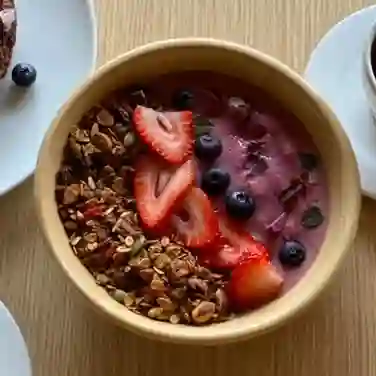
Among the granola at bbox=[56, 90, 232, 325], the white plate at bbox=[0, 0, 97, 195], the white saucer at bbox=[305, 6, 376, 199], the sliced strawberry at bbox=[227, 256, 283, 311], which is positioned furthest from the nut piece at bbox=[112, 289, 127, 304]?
the white saucer at bbox=[305, 6, 376, 199]

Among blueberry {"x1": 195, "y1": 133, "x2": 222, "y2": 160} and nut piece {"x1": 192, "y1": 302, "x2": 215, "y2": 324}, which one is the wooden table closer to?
nut piece {"x1": 192, "y1": 302, "x2": 215, "y2": 324}

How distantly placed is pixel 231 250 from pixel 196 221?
1.8 inches

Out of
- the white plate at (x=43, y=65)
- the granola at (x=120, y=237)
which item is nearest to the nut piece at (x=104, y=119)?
the granola at (x=120, y=237)

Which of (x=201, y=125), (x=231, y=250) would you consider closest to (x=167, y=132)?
(x=201, y=125)

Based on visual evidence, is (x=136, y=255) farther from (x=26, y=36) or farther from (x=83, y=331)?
(x=26, y=36)

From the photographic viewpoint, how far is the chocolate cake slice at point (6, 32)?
1125mm

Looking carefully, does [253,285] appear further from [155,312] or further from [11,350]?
[11,350]

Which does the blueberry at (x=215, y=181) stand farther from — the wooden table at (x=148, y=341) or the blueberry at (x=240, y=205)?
the wooden table at (x=148, y=341)

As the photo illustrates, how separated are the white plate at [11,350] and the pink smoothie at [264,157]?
245 mm

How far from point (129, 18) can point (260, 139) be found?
252mm

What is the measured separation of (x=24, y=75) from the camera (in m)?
1.15

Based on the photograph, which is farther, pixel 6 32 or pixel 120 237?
pixel 6 32

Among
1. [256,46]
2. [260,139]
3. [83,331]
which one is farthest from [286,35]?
[83,331]

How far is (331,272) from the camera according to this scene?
972 millimetres
